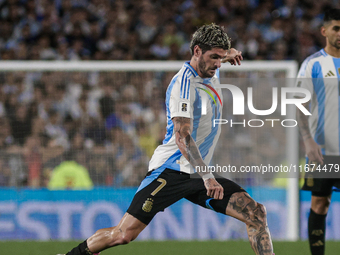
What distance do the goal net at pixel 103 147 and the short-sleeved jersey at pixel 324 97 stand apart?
2.33 m

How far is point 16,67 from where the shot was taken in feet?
22.8

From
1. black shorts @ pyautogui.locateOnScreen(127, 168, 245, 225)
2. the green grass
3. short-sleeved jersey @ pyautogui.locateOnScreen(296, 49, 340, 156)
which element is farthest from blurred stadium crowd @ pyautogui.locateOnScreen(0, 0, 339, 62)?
black shorts @ pyautogui.locateOnScreen(127, 168, 245, 225)

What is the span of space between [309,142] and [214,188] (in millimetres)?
1422

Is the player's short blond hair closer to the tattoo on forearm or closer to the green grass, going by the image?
the tattoo on forearm

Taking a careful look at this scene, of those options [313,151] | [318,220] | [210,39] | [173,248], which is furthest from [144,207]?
[173,248]

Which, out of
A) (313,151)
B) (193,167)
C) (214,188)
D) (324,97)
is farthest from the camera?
(324,97)

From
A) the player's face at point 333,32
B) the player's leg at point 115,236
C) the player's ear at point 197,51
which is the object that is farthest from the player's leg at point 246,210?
the player's face at point 333,32

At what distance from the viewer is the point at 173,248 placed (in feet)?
19.8

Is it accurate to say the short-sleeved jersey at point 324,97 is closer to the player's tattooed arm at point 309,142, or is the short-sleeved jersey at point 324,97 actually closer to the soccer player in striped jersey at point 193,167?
the player's tattooed arm at point 309,142

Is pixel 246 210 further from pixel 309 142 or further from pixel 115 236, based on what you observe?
pixel 309 142

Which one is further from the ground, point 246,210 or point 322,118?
point 322,118

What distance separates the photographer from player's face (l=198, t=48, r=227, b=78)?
3520 mm

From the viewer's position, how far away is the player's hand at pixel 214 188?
11.2 feet

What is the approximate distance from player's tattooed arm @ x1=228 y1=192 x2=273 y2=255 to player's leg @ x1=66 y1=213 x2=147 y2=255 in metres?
0.67
